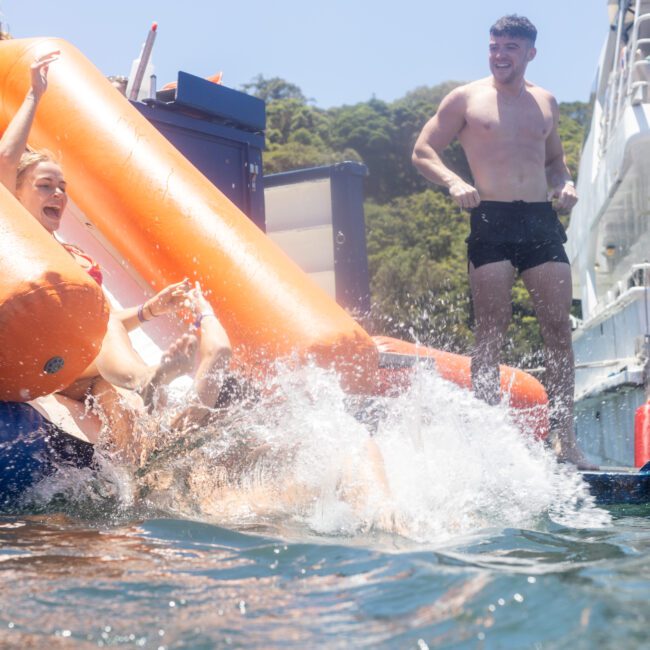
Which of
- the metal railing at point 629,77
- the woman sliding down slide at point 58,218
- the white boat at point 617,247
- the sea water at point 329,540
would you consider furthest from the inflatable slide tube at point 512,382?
the metal railing at point 629,77

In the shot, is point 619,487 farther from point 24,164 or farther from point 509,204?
point 24,164

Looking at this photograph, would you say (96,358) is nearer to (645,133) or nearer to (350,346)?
(350,346)

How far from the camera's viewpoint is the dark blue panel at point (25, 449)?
10.4 ft

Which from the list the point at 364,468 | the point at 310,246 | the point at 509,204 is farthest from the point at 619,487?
the point at 310,246

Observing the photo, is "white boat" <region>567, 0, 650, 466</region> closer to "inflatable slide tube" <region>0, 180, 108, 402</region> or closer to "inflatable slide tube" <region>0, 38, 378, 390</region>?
"inflatable slide tube" <region>0, 38, 378, 390</region>

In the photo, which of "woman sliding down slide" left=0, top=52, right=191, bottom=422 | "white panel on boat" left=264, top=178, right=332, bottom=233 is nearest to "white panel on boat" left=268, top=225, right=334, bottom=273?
"white panel on boat" left=264, top=178, right=332, bottom=233

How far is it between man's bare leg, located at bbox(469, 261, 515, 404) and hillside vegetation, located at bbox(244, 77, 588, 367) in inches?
542

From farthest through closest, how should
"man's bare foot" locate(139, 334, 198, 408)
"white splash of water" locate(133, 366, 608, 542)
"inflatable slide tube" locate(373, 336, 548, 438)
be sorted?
"inflatable slide tube" locate(373, 336, 548, 438), "man's bare foot" locate(139, 334, 198, 408), "white splash of water" locate(133, 366, 608, 542)

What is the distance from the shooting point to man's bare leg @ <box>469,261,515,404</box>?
13.7 feet

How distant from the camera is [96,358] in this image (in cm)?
357

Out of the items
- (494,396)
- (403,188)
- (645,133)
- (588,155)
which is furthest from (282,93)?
(494,396)

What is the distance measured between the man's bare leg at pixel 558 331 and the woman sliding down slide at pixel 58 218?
1.50 metres

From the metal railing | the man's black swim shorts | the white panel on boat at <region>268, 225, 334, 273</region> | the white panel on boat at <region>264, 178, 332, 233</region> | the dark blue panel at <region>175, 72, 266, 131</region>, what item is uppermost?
the metal railing

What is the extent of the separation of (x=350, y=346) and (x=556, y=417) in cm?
101
